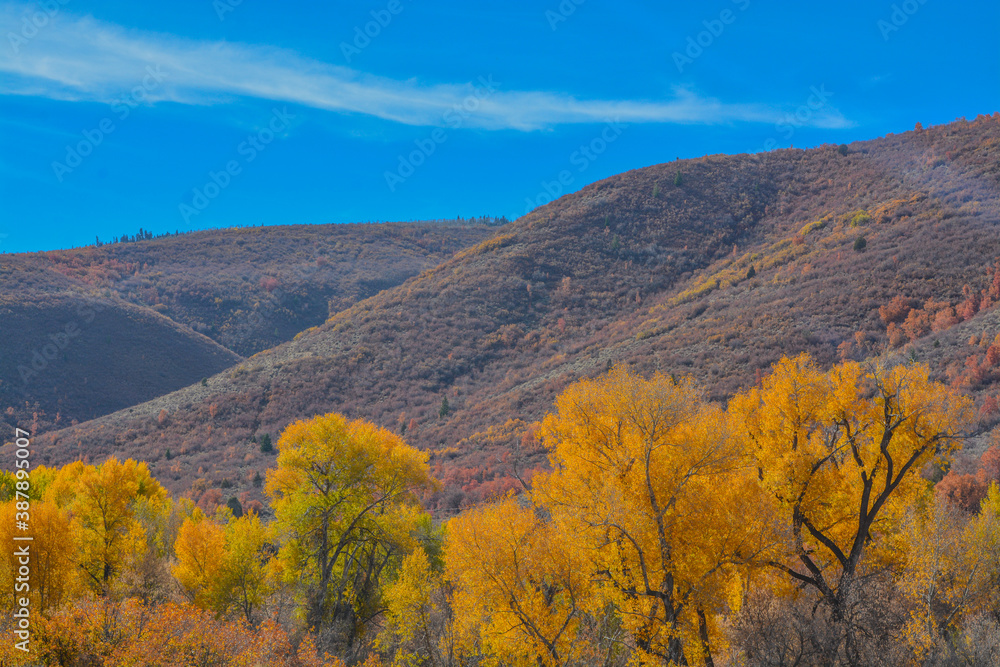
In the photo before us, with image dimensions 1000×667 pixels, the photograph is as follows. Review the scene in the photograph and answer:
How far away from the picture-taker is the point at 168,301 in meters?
113

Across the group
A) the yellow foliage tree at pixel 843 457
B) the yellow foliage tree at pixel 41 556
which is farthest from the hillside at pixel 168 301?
the yellow foliage tree at pixel 843 457

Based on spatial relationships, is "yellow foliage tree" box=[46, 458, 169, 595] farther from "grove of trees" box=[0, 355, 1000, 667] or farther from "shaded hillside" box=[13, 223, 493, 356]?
"shaded hillside" box=[13, 223, 493, 356]

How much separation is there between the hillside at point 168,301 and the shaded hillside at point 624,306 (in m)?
17.4

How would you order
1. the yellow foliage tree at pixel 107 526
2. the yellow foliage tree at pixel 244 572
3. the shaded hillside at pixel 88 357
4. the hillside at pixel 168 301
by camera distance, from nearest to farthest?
1. the yellow foliage tree at pixel 107 526
2. the yellow foliage tree at pixel 244 572
3. the shaded hillside at pixel 88 357
4. the hillside at pixel 168 301

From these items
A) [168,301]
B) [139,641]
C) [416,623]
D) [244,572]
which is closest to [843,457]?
[416,623]

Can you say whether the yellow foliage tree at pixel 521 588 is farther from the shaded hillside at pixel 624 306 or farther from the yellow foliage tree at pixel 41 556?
the shaded hillside at pixel 624 306

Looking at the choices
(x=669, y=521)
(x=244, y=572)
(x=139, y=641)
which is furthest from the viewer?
(x=244, y=572)

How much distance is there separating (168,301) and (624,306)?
88.4 metres

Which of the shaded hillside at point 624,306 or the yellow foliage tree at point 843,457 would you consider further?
the shaded hillside at point 624,306

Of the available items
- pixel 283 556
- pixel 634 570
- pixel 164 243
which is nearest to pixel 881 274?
pixel 634 570

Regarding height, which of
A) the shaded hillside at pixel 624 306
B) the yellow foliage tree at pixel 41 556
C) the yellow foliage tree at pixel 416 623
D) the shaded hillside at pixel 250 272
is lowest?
the yellow foliage tree at pixel 416 623

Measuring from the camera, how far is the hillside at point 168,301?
3014 inches

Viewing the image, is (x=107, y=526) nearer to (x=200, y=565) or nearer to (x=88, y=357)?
(x=200, y=565)

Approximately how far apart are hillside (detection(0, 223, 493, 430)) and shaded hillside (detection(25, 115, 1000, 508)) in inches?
683
